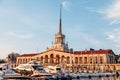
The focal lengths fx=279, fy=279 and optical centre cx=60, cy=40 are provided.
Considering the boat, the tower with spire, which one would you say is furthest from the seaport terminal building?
the boat

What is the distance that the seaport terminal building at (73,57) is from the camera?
12381 cm

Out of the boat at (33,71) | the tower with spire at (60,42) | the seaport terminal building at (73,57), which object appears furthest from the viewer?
the tower with spire at (60,42)

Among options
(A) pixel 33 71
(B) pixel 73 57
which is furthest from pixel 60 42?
(A) pixel 33 71

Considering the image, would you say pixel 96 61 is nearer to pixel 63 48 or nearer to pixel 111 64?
pixel 111 64

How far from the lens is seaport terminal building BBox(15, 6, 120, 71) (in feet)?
A: 406

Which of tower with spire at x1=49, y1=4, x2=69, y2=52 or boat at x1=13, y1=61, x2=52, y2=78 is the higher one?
tower with spire at x1=49, y1=4, x2=69, y2=52

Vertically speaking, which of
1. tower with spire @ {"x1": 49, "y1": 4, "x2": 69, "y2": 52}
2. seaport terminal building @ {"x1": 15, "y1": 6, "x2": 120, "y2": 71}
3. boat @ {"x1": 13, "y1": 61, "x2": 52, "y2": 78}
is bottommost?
boat @ {"x1": 13, "y1": 61, "x2": 52, "y2": 78}

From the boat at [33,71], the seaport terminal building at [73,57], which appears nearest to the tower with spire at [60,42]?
the seaport terminal building at [73,57]

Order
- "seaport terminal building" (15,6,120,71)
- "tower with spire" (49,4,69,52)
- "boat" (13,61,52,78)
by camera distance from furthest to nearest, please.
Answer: "tower with spire" (49,4,69,52) → "seaport terminal building" (15,6,120,71) → "boat" (13,61,52,78)

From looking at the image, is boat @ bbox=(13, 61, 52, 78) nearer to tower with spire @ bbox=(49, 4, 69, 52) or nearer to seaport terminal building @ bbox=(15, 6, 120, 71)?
seaport terminal building @ bbox=(15, 6, 120, 71)

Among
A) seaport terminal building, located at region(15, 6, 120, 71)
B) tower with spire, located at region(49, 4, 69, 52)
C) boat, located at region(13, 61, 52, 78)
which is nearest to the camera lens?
boat, located at region(13, 61, 52, 78)

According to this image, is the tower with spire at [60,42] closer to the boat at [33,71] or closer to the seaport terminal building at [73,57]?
the seaport terminal building at [73,57]

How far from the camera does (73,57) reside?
129750 mm

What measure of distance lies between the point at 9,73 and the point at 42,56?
80.0m
